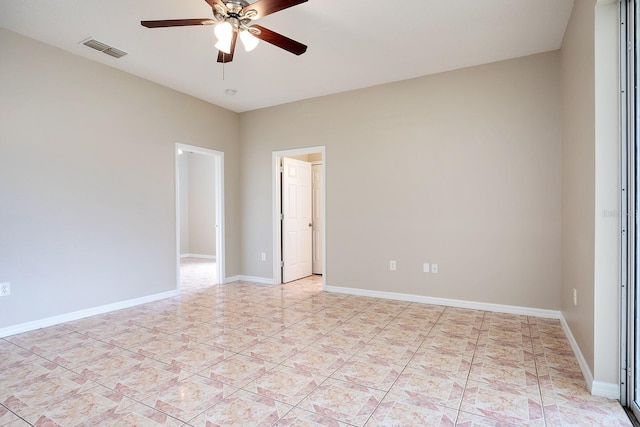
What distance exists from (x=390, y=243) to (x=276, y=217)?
1.96 meters

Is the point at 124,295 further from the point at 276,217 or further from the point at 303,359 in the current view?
the point at 303,359

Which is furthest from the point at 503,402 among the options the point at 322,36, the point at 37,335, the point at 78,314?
the point at 78,314

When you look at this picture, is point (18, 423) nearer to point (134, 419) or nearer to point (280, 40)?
point (134, 419)

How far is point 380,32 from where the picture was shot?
3072mm

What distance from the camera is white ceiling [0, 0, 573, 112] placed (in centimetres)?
270

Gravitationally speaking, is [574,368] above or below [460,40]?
below

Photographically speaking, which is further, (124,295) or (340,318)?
(124,295)

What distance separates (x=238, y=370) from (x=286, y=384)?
43 centimetres

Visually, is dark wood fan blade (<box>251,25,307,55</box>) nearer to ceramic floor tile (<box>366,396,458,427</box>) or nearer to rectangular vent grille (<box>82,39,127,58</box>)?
rectangular vent grille (<box>82,39,127,58</box>)

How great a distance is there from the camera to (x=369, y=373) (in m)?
2.34

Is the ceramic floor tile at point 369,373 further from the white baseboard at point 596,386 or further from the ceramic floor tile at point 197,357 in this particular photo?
the white baseboard at point 596,386

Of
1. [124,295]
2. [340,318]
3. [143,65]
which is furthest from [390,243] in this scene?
[143,65]

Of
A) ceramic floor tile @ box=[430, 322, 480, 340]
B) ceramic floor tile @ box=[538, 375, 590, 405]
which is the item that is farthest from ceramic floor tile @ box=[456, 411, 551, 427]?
ceramic floor tile @ box=[430, 322, 480, 340]

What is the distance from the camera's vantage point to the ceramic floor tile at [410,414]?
5.82 feet
